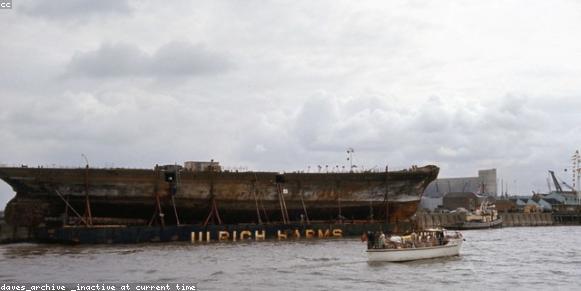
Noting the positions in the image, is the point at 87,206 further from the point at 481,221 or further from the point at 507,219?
the point at 507,219

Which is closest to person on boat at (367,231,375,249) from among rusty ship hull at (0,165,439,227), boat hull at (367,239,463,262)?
boat hull at (367,239,463,262)

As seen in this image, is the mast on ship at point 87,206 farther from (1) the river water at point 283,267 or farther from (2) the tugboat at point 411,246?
(2) the tugboat at point 411,246

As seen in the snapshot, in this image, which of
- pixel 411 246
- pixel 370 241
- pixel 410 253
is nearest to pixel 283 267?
pixel 370 241

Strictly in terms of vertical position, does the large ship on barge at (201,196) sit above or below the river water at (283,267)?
above

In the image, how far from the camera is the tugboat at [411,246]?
37062 mm

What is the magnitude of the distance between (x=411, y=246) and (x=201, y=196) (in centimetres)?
2343

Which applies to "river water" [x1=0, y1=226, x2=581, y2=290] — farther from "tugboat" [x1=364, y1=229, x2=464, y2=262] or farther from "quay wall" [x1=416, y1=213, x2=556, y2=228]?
"quay wall" [x1=416, y1=213, x2=556, y2=228]

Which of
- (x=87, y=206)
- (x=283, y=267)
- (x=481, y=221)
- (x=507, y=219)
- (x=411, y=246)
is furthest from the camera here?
(x=507, y=219)

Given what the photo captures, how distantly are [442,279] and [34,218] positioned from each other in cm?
3392

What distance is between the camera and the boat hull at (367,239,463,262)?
37.0 m

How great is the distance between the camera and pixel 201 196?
56.2 metres

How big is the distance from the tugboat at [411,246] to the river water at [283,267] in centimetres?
66

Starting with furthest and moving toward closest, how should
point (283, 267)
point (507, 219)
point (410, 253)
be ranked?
point (507, 219) → point (410, 253) → point (283, 267)

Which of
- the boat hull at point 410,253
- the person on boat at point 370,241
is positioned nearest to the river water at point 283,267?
the boat hull at point 410,253
